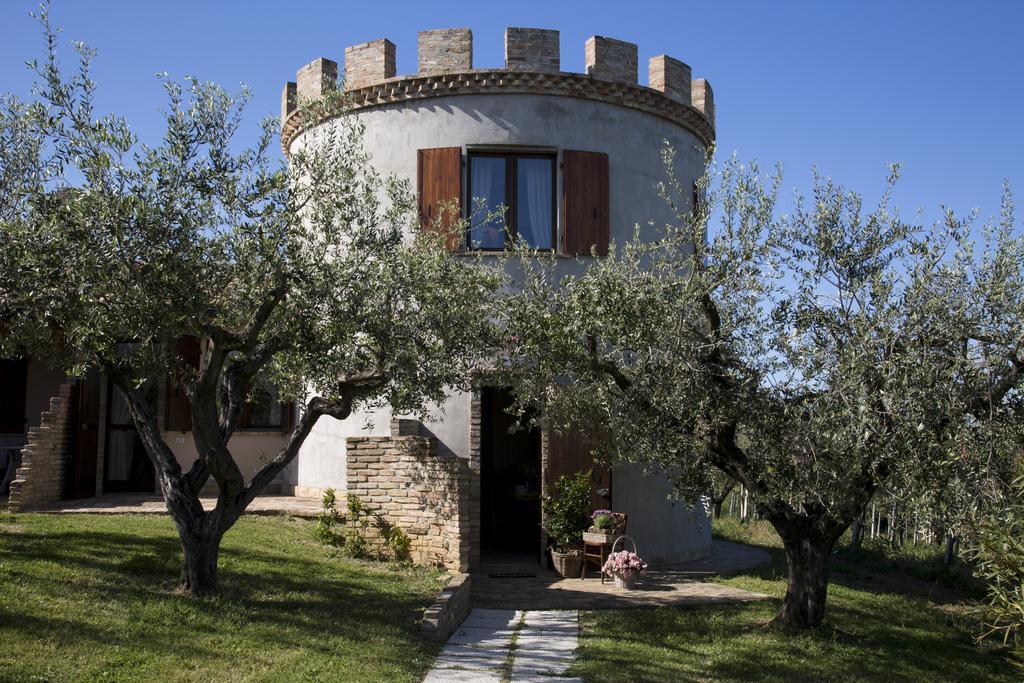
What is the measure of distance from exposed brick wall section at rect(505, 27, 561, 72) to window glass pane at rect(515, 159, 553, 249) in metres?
1.46

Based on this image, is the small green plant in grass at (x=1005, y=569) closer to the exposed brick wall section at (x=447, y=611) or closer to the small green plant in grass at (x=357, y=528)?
the exposed brick wall section at (x=447, y=611)

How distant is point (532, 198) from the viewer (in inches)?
549

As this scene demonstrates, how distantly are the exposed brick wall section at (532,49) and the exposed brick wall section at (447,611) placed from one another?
773 cm

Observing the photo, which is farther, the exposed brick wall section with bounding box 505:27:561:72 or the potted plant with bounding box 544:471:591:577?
the exposed brick wall section with bounding box 505:27:561:72

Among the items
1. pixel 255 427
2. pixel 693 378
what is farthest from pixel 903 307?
pixel 255 427

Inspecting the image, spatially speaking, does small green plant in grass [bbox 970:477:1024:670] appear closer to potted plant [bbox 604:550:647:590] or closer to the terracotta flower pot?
potted plant [bbox 604:550:647:590]

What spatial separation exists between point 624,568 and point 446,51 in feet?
26.9

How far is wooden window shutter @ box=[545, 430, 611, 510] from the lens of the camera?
1329 cm

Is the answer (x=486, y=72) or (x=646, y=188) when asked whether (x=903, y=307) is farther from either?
(x=486, y=72)

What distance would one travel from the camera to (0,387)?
17250mm


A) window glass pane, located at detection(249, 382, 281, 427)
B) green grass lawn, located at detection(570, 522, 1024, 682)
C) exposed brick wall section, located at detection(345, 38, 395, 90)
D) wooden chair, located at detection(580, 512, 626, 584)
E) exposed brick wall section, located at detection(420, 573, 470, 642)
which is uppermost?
exposed brick wall section, located at detection(345, 38, 395, 90)

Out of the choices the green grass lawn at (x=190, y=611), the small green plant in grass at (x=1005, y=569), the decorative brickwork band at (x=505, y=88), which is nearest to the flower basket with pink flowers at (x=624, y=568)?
the green grass lawn at (x=190, y=611)

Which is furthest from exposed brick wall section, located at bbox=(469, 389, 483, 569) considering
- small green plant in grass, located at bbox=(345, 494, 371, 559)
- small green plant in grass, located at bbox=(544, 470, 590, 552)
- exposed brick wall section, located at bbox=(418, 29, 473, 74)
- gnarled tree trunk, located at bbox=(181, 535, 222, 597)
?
exposed brick wall section, located at bbox=(418, 29, 473, 74)

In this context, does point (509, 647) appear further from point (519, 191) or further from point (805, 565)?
point (519, 191)
